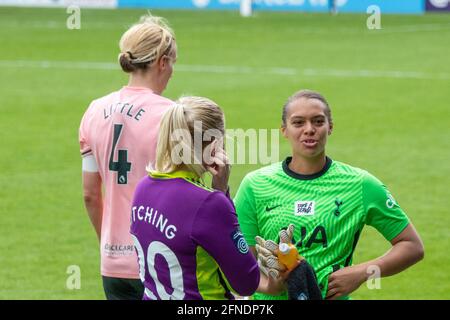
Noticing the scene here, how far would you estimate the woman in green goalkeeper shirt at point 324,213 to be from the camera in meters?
5.34

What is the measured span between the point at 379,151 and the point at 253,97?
5.63 meters

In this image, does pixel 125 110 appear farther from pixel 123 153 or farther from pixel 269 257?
pixel 269 257

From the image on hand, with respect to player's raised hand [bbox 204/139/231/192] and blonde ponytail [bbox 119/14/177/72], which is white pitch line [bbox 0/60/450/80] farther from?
player's raised hand [bbox 204/139/231/192]

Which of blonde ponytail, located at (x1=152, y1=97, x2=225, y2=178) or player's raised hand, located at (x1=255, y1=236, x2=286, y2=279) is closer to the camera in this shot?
blonde ponytail, located at (x1=152, y1=97, x2=225, y2=178)

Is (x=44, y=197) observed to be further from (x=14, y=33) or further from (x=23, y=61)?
(x=14, y=33)

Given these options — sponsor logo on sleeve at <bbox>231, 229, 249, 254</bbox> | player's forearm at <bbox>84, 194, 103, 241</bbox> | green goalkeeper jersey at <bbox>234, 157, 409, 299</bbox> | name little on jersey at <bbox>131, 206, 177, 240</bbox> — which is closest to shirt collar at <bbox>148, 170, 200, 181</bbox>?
name little on jersey at <bbox>131, 206, 177, 240</bbox>

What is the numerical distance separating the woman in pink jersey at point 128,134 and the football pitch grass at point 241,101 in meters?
3.28

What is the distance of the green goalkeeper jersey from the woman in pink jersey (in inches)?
31.7

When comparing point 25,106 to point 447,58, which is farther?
point 447,58

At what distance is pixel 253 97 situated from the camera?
21.0 meters

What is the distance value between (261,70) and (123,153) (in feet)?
63.5

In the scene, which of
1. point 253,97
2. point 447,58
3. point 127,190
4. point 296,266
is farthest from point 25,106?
point 296,266

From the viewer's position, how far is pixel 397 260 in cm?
536

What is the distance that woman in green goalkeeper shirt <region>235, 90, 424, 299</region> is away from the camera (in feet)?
17.5
